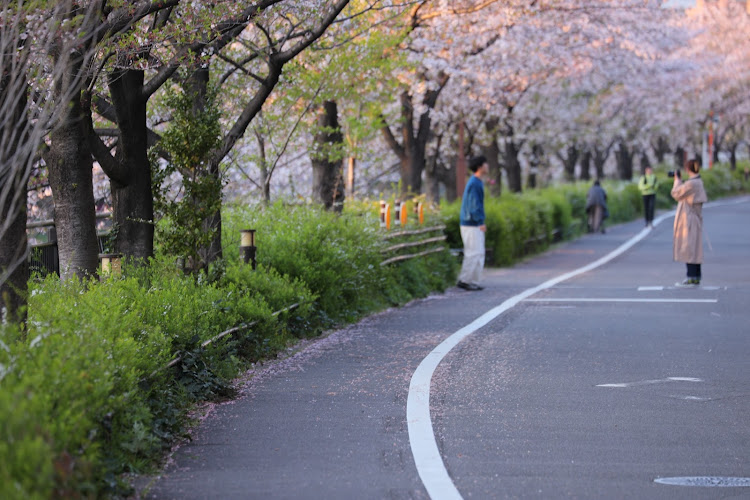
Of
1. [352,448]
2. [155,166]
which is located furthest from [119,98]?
[352,448]

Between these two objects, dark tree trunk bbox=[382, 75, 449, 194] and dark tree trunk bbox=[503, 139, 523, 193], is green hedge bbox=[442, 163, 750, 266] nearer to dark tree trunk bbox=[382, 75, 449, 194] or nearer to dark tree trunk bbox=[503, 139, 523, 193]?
dark tree trunk bbox=[382, 75, 449, 194]

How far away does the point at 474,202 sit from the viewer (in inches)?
652

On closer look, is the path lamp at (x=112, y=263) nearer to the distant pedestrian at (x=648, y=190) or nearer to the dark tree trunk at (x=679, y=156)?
the distant pedestrian at (x=648, y=190)

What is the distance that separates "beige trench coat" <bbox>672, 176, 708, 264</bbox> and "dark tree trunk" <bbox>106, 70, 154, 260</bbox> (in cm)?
934

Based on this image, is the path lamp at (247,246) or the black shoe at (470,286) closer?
the path lamp at (247,246)

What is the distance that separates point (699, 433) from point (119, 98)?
6.45 metres

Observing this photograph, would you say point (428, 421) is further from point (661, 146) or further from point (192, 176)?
point (661, 146)

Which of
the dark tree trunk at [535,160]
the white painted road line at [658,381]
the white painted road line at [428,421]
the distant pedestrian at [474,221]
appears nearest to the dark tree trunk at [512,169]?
the dark tree trunk at [535,160]

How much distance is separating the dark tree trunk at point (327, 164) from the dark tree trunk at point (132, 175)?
27.9ft

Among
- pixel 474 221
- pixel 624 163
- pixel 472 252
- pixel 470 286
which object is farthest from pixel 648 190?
pixel 624 163

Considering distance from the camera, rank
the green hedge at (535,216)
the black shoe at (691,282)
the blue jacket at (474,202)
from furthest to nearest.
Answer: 1. the green hedge at (535,216)
2. the black shoe at (691,282)
3. the blue jacket at (474,202)

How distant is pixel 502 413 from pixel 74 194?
173 inches

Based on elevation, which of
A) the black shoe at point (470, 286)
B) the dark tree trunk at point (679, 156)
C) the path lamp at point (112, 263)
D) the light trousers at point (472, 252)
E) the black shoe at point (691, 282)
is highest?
the dark tree trunk at point (679, 156)

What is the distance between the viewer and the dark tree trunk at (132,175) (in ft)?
34.0
